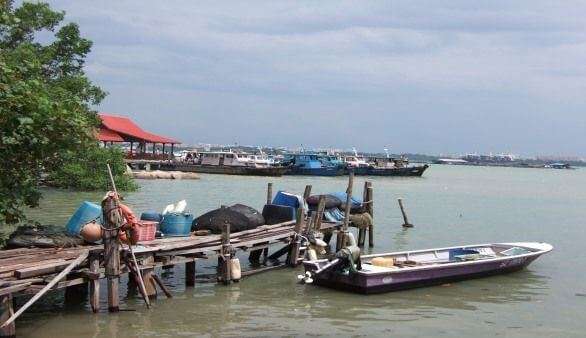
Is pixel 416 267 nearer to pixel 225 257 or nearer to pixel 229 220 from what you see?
pixel 225 257

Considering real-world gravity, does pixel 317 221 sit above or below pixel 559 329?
above

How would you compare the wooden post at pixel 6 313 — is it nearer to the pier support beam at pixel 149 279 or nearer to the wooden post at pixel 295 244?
the pier support beam at pixel 149 279

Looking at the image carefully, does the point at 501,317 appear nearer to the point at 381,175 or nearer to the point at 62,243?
the point at 62,243

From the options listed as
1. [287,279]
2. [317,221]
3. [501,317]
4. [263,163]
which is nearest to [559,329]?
[501,317]

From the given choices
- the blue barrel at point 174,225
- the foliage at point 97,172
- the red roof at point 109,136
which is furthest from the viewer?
the red roof at point 109,136

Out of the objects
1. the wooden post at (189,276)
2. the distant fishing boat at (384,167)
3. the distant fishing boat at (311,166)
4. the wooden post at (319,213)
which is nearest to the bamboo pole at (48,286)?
the wooden post at (189,276)

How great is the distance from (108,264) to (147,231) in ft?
7.62

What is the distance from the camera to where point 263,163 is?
249 ft

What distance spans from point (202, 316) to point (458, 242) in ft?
49.9

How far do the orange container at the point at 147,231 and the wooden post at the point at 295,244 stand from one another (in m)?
4.16

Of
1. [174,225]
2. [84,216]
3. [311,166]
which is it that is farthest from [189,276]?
[311,166]

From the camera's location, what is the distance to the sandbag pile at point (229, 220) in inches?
626

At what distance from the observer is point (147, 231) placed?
13.5m

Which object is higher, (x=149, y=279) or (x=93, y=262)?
(x=93, y=262)
